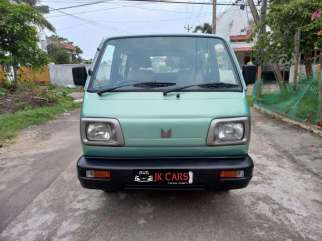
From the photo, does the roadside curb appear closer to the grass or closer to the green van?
the green van

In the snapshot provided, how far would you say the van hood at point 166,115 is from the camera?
9.00 feet

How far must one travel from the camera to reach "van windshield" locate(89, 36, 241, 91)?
3193 millimetres

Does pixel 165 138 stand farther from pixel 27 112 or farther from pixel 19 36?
pixel 19 36

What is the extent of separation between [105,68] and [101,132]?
0.94 metres

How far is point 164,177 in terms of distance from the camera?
274 centimetres

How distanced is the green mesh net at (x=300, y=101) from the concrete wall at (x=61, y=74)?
16864mm

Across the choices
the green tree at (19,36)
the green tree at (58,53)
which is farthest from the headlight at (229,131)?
the green tree at (58,53)

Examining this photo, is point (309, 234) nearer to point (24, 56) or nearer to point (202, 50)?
point (202, 50)

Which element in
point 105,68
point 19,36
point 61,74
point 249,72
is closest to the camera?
point 105,68

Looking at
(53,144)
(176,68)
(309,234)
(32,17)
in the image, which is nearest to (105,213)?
(176,68)

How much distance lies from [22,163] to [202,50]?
367 cm

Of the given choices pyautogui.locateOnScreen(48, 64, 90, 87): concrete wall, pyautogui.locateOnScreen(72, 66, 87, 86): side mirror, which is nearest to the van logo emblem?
pyautogui.locateOnScreen(72, 66, 87, 86): side mirror

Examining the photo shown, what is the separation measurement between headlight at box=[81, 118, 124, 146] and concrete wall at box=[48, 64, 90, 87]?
804 inches

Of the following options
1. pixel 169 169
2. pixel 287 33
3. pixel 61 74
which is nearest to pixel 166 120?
pixel 169 169
